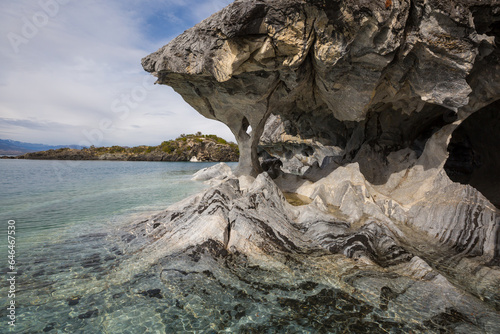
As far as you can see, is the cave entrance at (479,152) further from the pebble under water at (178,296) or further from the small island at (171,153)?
the small island at (171,153)

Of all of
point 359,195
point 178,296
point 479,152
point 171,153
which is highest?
point 171,153

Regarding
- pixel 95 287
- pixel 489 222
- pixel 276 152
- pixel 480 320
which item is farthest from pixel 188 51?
A: pixel 276 152

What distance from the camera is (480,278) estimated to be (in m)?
5.17

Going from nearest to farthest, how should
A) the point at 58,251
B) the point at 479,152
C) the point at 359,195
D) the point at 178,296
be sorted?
1. the point at 178,296
2. the point at 58,251
3. the point at 359,195
4. the point at 479,152

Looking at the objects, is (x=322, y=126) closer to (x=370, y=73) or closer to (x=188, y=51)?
(x=370, y=73)

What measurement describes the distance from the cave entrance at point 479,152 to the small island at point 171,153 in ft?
187

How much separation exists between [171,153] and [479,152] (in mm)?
67802

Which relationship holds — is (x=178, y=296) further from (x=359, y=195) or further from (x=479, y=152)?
(x=479, y=152)

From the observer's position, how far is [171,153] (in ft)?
233

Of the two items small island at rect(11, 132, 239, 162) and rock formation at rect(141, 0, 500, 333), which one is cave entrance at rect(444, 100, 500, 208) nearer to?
rock formation at rect(141, 0, 500, 333)

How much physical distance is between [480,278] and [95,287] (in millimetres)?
8036

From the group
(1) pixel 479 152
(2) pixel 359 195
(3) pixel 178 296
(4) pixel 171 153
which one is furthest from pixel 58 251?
(4) pixel 171 153

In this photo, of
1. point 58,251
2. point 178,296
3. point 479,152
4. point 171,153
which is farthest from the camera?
point 171,153

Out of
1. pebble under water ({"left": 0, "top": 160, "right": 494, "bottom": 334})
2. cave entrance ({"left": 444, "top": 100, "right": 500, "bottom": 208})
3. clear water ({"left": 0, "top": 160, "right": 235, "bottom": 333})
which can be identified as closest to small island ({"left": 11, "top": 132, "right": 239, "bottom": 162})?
clear water ({"left": 0, "top": 160, "right": 235, "bottom": 333})
